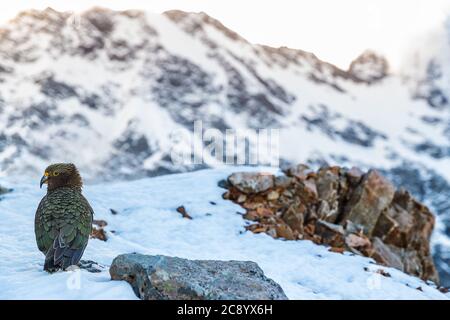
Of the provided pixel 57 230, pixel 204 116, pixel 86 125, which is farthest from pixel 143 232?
pixel 204 116

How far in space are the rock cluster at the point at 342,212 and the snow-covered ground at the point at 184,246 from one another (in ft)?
4.06

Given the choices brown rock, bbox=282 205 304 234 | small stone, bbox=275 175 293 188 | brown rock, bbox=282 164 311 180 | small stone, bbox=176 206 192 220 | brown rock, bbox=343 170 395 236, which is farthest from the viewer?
brown rock, bbox=343 170 395 236

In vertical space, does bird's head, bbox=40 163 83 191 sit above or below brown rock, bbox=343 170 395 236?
above

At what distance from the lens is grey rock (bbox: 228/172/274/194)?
2078 centimetres

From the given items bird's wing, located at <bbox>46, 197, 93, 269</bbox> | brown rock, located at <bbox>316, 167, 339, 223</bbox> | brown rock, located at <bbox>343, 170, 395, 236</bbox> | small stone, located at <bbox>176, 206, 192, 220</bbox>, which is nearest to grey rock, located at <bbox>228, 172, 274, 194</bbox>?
small stone, located at <bbox>176, 206, 192, 220</bbox>

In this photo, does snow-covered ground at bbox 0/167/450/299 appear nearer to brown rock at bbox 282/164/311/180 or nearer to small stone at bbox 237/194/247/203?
small stone at bbox 237/194/247/203

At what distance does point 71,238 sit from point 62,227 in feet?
0.97

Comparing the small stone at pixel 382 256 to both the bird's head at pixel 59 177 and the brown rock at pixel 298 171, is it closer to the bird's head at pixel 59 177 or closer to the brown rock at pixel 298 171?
the brown rock at pixel 298 171

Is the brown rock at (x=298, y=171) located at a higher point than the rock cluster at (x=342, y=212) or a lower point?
higher

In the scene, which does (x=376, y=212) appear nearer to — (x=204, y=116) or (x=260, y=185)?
(x=260, y=185)

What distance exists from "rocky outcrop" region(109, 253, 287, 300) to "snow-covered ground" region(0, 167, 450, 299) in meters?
0.36

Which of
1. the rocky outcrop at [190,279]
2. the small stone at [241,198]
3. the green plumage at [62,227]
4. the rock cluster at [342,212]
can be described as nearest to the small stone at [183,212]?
the rock cluster at [342,212]

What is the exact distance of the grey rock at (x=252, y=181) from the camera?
20781mm
